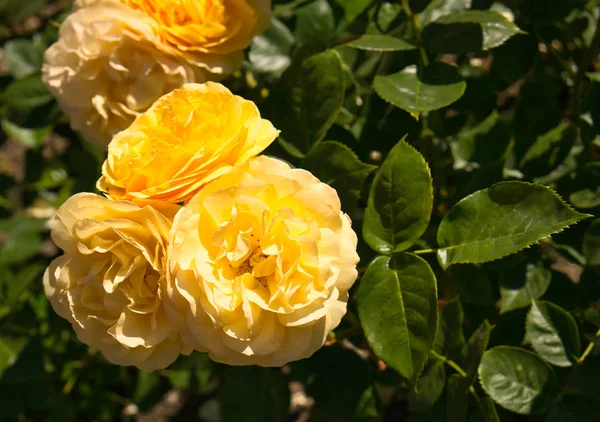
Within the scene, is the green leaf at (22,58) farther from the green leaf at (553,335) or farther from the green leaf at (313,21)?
the green leaf at (553,335)

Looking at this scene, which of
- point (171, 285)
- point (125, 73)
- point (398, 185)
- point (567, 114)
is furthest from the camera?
point (567, 114)

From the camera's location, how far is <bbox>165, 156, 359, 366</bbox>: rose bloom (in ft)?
2.10

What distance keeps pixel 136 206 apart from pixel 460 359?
0.56 m

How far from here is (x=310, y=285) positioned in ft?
2.13

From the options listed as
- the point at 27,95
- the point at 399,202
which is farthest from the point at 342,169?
the point at 27,95

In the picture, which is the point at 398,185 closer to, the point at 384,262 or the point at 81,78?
the point at 384,262

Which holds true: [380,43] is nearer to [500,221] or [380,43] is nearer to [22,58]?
[500,221]

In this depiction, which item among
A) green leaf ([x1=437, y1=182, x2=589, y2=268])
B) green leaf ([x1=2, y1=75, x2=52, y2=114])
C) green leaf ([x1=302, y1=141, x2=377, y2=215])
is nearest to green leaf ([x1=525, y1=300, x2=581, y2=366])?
green leaf ([x1=437, y1=182, x2=589, y2=268])

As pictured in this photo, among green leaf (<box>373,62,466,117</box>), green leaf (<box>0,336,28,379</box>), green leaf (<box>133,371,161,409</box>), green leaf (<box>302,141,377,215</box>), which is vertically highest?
green leaf (<box>373,62,466,117</box>)

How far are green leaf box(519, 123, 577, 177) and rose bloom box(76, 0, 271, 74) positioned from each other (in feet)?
1.74

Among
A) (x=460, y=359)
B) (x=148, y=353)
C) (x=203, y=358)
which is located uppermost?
(x=148, y=353)

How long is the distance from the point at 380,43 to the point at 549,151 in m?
0.40

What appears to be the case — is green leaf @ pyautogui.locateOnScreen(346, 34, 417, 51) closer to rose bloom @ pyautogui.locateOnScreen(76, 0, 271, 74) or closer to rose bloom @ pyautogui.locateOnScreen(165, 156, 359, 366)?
rose bloom @ pyautogui.locateOnScreen(76, 0, 271, 74)

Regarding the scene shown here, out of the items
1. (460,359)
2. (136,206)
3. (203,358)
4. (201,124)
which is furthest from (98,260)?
(203,358)
